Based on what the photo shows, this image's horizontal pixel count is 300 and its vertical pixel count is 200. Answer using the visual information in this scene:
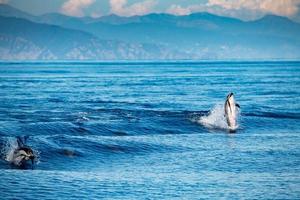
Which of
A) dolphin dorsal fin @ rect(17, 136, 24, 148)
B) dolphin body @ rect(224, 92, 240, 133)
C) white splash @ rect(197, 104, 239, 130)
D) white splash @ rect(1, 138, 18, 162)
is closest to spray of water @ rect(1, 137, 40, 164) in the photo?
white splash @ rect(1, 138, 18, 162)

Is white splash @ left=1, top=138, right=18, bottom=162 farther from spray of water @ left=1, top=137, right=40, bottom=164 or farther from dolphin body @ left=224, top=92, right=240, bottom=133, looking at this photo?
dolphin body @ left=224, top=92, right=240, bottom=133

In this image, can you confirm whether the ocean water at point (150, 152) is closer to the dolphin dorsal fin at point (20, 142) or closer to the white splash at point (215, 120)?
the white splash at point (215, 120)

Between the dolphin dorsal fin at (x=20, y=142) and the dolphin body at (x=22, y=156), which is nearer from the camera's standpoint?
the dolphin body at (x=22, y=156)

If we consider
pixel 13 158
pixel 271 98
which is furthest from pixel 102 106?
pixel 13 158

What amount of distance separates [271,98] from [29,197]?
134 ft

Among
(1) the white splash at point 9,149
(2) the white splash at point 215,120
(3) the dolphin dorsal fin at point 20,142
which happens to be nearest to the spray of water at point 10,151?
(1) the white splash at point 9,149

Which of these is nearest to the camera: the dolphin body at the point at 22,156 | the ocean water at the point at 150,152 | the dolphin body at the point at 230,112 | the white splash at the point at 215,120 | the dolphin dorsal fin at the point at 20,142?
the ocean water at the point at 150,152

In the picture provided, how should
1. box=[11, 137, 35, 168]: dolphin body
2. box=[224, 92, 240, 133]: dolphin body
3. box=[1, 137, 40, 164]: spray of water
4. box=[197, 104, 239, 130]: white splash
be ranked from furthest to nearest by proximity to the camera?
box=[197, 104, 239, 130]: white splash → box=[224, 92, 240, 133]: dolphin body → box=[1, 137, 40, 164]: spray of water → box=[11, 137, 35, 168]: dolphin body

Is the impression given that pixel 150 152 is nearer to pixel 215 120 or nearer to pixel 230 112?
pixel 230 112

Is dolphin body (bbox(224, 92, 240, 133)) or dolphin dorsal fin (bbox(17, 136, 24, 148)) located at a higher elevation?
dolphin body (bbox(224, 92, 240, 133))

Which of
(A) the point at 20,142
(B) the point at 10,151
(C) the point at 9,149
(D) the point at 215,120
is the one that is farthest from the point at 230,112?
(B) the point at 10,151

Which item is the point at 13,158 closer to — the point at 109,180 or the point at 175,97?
the point at 109,180

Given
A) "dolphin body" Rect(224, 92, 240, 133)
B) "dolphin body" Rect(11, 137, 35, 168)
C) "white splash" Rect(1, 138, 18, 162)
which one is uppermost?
"dolphin body" Rect(224, 92, 240, 133)

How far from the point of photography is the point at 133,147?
2930 centimetres
